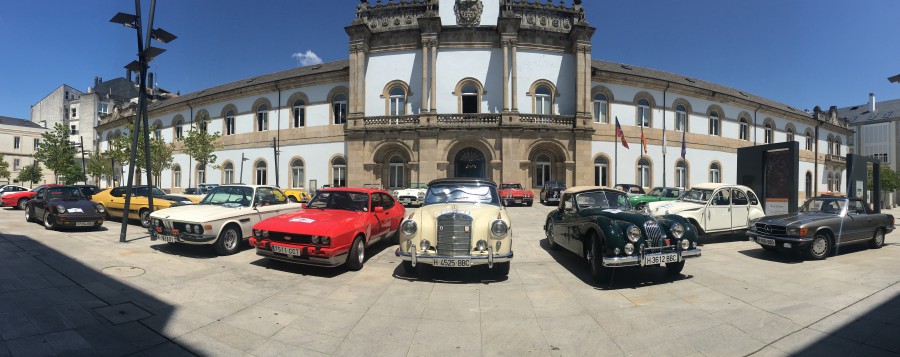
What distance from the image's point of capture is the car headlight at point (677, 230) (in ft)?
18.9

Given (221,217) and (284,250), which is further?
(221,217)

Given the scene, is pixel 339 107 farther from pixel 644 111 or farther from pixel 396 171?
pixel 644 111

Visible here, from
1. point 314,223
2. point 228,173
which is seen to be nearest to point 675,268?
point 314,223

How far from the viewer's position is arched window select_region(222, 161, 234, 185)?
3027 cm

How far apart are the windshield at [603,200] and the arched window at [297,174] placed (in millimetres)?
24690

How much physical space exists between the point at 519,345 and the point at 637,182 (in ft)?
84.8

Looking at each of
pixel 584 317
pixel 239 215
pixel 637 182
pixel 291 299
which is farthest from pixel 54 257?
pixel 637 182

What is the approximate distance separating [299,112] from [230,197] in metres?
21.4

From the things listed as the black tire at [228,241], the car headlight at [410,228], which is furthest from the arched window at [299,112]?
the car headlight at [410,228]

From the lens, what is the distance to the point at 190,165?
32281 millimetres

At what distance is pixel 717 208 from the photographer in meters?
9.21

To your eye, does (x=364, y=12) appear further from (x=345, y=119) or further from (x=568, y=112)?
(x=568, y=112)

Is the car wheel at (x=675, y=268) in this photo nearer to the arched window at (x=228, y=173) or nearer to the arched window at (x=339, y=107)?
the arched window at (x=339, y=107)

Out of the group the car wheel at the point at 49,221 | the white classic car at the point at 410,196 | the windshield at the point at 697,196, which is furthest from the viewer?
the white classic car at the point at 410,196
